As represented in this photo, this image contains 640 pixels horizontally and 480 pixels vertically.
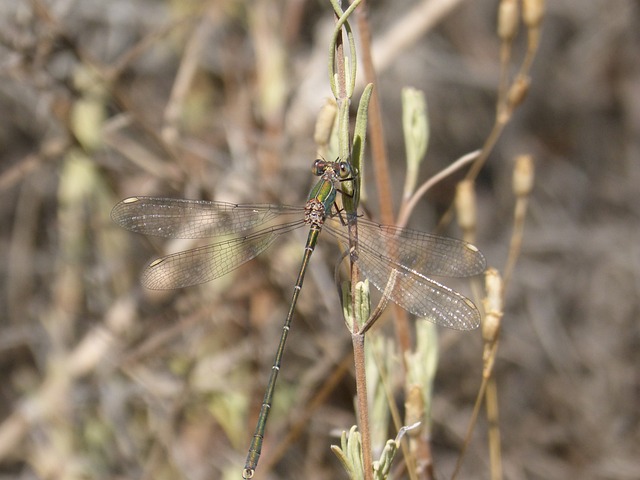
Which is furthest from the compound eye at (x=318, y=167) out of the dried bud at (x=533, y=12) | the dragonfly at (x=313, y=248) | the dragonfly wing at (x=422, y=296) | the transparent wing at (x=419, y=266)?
the dried bud at (x=533, y=12)

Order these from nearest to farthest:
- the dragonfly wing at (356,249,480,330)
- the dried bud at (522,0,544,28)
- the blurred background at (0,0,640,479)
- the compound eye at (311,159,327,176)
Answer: the dragonfly wing at (356,249,480,330) < the dried bud at (522,0,544,28) < the compound eye at (311,159,327,176) < the blurred background at (0,0,640,479)

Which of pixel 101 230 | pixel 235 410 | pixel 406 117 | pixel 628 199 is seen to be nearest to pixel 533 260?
pixel 628 199

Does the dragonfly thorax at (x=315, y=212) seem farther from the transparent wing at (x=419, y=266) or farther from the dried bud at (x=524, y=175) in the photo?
the dried bud at (x=524, y=175)

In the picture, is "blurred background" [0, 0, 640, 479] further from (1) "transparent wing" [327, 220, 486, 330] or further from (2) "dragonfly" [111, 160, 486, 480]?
(1) "transparent wing" [327, 220, 486, 330]

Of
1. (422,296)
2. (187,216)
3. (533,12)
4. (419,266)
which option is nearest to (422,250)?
(419,266)

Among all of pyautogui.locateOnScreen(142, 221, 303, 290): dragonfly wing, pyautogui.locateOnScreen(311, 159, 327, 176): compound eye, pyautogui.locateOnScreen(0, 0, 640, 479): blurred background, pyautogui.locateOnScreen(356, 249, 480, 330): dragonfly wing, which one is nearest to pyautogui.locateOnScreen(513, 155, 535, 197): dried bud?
pyautogui.locateOnScreen(356, 249, 480, 330): dragonfly wing

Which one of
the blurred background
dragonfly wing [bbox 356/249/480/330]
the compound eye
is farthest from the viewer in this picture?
the blurred background

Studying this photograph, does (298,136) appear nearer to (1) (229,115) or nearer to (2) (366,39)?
(1) (229,115)
